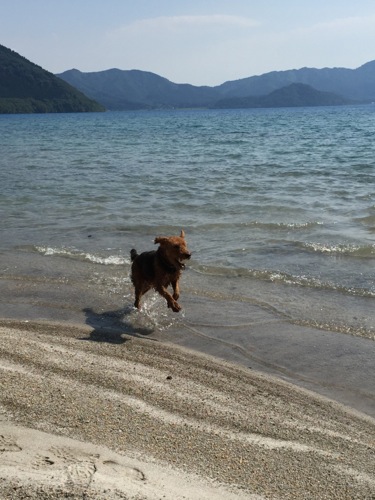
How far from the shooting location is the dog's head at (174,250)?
7027 mm

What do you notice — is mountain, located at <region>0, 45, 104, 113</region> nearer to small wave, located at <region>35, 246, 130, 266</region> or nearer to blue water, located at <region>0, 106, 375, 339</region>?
blue water, located at <region>0, 106, 375, 339</region>

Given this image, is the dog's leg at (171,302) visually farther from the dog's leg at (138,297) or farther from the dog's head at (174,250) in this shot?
the dog's leg at (138,297)

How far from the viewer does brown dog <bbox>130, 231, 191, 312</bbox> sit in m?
7.07

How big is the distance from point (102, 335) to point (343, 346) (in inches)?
108

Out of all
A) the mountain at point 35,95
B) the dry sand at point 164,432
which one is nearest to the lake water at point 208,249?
the dry sand at point 164,432

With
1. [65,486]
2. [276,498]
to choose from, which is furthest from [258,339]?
[65,486]

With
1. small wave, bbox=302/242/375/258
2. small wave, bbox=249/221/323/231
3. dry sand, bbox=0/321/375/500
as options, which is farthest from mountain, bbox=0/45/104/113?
dry sand, bbox=0/321/375/500

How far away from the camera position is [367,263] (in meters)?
9.45

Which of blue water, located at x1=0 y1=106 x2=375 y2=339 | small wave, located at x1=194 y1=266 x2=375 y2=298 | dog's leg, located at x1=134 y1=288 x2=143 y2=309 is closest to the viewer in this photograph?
dog's leg, located at x1=134 y1=288 x2=143 y2=309

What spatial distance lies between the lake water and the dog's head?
78cm

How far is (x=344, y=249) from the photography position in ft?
33.6

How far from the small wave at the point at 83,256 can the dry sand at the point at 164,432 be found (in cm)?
387

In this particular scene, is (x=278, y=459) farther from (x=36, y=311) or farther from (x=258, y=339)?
(x=36, y=311)

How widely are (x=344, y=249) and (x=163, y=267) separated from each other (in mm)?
4327
